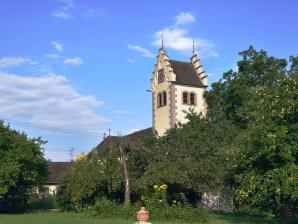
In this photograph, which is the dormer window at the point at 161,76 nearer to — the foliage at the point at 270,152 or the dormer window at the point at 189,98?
the dormer window at the point at 189,98

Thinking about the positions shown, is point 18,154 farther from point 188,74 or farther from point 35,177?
point 188,74

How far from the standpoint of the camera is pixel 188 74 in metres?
54.6

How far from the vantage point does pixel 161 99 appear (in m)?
54.0

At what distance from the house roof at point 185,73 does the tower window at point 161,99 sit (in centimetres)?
226

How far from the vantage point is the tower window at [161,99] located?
5331 cm

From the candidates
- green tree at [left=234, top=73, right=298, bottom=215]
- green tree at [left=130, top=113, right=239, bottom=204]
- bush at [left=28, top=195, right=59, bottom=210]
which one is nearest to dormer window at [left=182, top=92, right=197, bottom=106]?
green tree at [left=130, top=113, right=239, bottom=204]

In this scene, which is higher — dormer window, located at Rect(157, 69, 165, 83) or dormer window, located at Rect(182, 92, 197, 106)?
dormer window, located at Rect(157, 69, 165, 83)

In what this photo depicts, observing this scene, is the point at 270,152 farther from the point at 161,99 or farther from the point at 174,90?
the point at 161,99

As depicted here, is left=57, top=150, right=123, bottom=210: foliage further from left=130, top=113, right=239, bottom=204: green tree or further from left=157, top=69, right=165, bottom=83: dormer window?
left=157, top=69, right=165, bottom=83: dormer window

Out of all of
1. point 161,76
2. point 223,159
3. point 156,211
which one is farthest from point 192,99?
point 156,211

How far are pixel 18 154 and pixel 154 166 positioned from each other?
421 inches

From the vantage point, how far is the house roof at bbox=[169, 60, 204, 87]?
53281 millimetres

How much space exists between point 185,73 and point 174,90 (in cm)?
358

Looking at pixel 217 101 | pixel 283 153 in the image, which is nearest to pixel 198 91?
pixel 217 101
